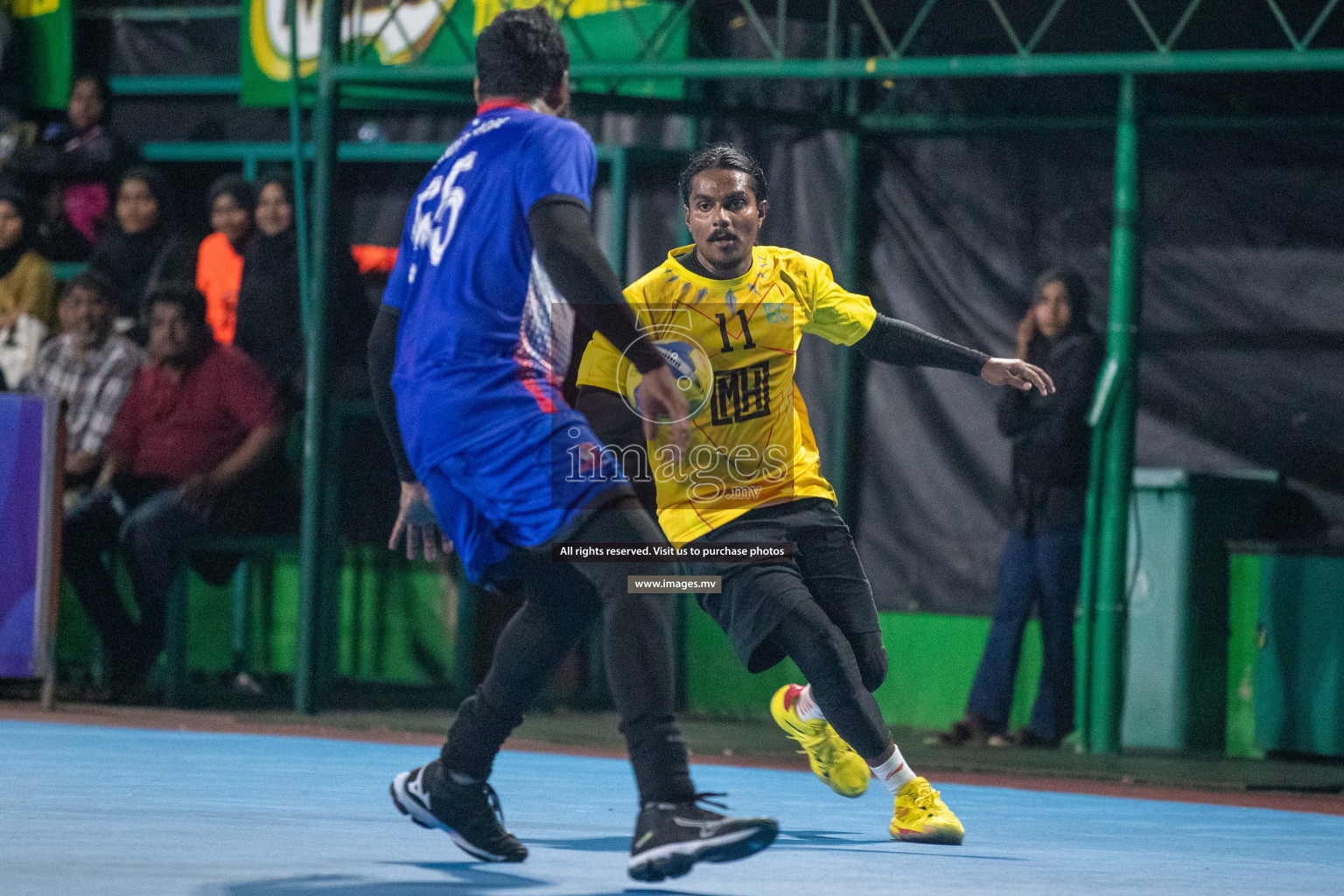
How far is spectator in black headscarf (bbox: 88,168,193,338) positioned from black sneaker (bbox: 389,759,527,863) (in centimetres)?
706

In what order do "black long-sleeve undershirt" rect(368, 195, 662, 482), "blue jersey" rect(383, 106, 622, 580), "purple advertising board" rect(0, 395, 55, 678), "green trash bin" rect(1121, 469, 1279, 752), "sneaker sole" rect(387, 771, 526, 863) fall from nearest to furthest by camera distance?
"black long-sleeve undershirt" rect(368, 195, 662, 482) → "blue jersey" rect(383, 106, 622, 580) → "sneaker sole" rect(387, 771, 526, 863) → "purple advertising board" rect(0, 395, 55, 678) → "green trash bin" rect(1121, 469, 1279, 752)

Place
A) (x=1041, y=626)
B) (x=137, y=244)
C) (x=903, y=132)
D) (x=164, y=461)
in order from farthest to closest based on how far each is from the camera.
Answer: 1. (x=137, y=244)
2. (x=903, y=132)
3. (x=164, y=461)
4. (x=1041, y=626)

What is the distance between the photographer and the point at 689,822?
4434 millimetres

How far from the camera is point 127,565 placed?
10594mm

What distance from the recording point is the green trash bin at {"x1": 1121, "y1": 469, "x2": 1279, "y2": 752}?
1002 centimetres

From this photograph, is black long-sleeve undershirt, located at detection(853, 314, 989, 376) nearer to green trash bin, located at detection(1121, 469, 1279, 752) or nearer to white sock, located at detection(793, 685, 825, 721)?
white sock, located at detection(793, 685, 825, 721)

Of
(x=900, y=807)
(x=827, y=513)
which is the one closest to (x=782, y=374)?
(x=827, y=513)

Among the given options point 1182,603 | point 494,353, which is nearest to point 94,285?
point 1182,603

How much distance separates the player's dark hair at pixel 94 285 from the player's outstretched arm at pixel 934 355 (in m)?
5.75

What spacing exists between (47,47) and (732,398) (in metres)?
9.06

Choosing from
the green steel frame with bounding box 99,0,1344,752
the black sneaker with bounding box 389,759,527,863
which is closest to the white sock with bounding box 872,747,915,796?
the black sneaker with bounding box 389,759,527,863

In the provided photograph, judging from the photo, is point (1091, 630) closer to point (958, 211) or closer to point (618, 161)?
point (958, 211)

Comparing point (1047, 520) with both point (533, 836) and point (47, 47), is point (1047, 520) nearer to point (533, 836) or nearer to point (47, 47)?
point (533, 836)

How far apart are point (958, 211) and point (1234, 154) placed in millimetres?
1497
